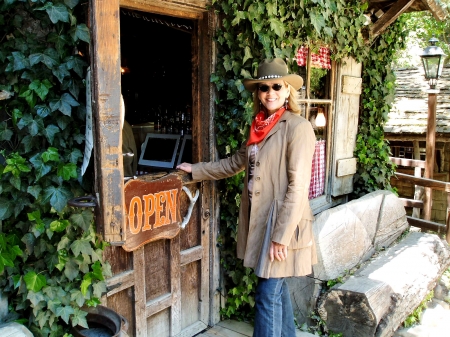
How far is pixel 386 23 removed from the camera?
5477mm

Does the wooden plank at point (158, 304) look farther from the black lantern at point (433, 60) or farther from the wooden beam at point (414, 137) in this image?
the wooden beam at point (414, 137)

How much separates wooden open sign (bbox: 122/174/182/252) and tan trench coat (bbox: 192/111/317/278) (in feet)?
2.17

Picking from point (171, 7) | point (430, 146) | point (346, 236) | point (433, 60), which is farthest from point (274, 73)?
point (430, 146)

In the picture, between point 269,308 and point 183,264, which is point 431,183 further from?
point 269,308

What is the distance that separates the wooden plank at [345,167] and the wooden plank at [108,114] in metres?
4.09

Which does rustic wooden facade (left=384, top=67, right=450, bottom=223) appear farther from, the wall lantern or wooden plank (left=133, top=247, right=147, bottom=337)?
wooden plank (left=133, top=247, right=147, bottom=337)

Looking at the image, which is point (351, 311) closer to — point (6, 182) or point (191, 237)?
point (191, 237)

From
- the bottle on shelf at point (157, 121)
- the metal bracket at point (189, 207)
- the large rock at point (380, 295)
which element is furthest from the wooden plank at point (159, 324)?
Answer: the bottle on shelf at point (157, 121)

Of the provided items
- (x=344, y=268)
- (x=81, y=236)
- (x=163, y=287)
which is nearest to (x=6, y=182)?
(x=81, y=236)

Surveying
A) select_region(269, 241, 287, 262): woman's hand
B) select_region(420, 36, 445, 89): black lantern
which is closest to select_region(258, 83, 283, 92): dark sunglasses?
select_region(269, 241, 287, 262): woman's hand

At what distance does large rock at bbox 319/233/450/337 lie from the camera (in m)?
3.68

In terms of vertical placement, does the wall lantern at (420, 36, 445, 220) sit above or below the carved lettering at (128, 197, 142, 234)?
above

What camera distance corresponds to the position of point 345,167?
18.8 ft

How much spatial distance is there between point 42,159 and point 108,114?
1.93ft
